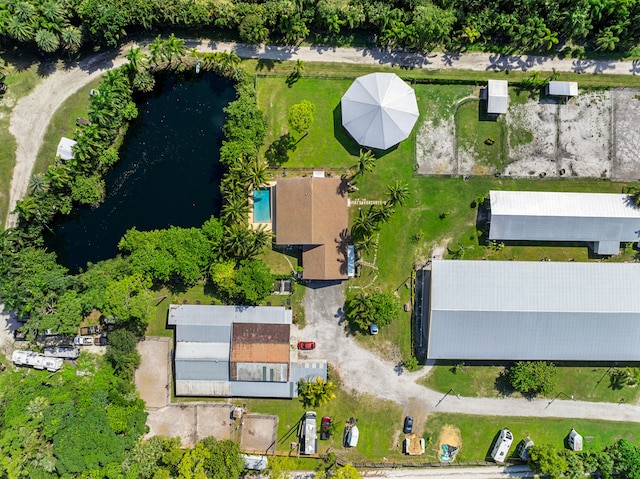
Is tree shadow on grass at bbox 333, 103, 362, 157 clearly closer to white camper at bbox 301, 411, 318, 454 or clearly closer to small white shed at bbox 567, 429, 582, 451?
white camper at bbox 301, 411, 318, 454

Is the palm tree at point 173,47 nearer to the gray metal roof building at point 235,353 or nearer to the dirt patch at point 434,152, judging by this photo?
the gray metal roof building at point 235,353

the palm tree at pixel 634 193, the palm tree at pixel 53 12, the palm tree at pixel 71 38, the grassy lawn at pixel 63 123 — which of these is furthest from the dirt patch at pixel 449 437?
the palm tree at pixel 53 12

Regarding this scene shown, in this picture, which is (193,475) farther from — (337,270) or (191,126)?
(191,126)

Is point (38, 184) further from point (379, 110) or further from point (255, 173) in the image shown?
point (379, 110)

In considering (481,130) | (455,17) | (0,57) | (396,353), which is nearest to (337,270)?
(396,353)

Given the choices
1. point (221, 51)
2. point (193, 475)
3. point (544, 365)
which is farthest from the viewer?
point (221, 51)

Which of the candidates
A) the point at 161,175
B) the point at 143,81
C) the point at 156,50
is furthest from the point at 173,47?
the point at 161,175

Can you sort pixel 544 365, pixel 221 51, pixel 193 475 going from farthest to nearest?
pixel 221 51, pixel 544 365, pixel 193 475
